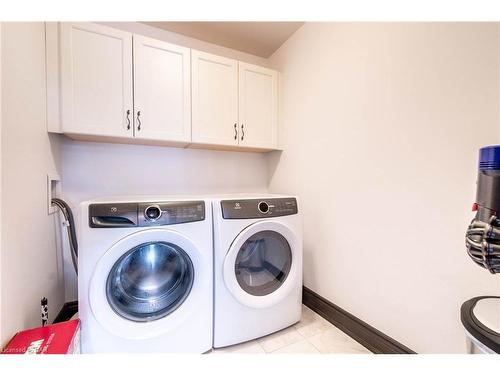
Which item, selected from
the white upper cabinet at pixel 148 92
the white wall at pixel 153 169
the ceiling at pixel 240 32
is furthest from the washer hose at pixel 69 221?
the ceiling at pixel 240 32

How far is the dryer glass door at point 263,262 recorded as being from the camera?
4.25 feet

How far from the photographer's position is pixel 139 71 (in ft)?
4.75

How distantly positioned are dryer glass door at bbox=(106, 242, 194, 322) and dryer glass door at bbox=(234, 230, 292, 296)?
0.33 metres

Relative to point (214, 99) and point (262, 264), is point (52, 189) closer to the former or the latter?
point (214, 99)

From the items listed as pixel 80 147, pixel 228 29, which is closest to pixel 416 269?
pixel 228 29

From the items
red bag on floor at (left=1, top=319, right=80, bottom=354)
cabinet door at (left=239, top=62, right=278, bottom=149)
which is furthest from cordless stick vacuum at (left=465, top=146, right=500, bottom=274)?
cabinet door at (left=239, top=62, right=278, bottom=149)

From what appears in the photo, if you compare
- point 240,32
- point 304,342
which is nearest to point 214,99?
point 240,32

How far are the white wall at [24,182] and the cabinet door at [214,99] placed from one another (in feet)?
2.84

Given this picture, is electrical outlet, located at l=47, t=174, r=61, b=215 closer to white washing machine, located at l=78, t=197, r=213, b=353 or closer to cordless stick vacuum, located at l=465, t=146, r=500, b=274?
white washing machine, located at l=78, t=197, r=213, b=353

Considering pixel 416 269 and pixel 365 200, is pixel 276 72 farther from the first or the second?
pixel 416 269

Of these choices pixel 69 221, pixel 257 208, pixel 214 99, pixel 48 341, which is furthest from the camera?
pixel 214 99

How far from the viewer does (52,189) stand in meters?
1.40

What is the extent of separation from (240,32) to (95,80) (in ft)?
3.87

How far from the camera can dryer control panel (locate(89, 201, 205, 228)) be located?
966mm
